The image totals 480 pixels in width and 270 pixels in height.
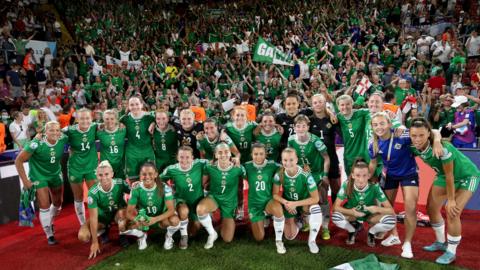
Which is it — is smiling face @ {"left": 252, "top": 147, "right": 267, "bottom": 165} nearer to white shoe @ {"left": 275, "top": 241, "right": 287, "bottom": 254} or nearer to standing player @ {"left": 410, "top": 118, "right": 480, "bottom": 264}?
white shoe @ {"left": 275, "top": 241, "right": 287, "bottom": 254}

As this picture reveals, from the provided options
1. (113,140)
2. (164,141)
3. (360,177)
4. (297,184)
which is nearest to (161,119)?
(164,141)

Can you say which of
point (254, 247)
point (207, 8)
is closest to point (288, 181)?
point (254, 247)

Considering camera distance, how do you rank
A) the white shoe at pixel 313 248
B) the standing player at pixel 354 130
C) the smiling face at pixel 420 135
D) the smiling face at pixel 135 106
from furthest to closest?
the smiling face at pixel 135 106 < the standing player at pixel 354 130 < the white shoe at pixel 313 248 < the smiling face at pixel 420 135

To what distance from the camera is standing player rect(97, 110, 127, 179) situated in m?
5.80

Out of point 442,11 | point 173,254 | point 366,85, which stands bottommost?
point 173,254

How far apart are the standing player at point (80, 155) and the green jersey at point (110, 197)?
0.65 m

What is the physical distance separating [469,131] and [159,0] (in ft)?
65.9

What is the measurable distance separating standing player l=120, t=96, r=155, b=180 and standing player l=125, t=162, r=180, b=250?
40.6 inches

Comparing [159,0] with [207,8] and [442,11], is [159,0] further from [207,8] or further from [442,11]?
[442,11]

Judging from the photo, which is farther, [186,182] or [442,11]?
[442,11]

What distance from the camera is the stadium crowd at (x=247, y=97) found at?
507cm

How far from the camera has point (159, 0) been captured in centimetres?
2394

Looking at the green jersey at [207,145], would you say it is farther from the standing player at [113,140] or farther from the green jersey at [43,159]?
the green jersey at [43,159]

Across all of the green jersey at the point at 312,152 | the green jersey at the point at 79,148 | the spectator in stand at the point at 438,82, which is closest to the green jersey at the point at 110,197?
the green jersey at the point at 79,148
